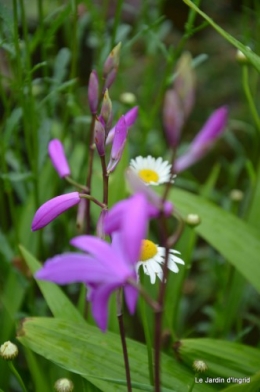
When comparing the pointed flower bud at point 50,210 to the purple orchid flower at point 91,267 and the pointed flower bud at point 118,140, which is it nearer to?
the pointed flower bud at point 118,140

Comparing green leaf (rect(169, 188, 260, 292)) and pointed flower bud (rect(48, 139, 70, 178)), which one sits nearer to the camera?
pointed flower bud (rect(48, 139, 70, 178))

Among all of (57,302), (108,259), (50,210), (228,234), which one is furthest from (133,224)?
(228,234)

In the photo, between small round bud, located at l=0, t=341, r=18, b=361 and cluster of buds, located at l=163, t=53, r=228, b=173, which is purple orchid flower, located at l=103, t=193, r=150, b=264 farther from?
small round bud, located at l=0, t=341, r=18, b=361

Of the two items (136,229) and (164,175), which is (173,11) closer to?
(164,175)

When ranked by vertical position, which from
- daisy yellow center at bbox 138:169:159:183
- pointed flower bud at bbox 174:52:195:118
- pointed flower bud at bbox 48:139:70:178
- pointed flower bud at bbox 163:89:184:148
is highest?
pointed flower bud at bbox 174:52:195:118

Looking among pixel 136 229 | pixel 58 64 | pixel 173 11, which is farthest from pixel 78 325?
pixel 173 11

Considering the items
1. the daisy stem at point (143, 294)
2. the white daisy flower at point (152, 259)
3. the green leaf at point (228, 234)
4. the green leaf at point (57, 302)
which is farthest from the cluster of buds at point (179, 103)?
the green leaf at point (228, 234)

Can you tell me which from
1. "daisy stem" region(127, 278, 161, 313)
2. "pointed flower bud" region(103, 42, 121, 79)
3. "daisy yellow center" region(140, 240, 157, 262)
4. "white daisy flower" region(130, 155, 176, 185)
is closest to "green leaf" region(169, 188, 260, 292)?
"white daisy flower" region(130, 155, 176, 185)

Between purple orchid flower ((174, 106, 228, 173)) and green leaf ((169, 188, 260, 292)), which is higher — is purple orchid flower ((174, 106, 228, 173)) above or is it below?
above

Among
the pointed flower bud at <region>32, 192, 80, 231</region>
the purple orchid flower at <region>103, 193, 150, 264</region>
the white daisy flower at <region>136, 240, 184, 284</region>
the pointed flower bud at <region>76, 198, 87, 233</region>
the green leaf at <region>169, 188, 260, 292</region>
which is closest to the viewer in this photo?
the purple orchid flower at <region>103, 193, 150, 264</region>

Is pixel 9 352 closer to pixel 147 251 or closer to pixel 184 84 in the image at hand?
pixel 147 251
